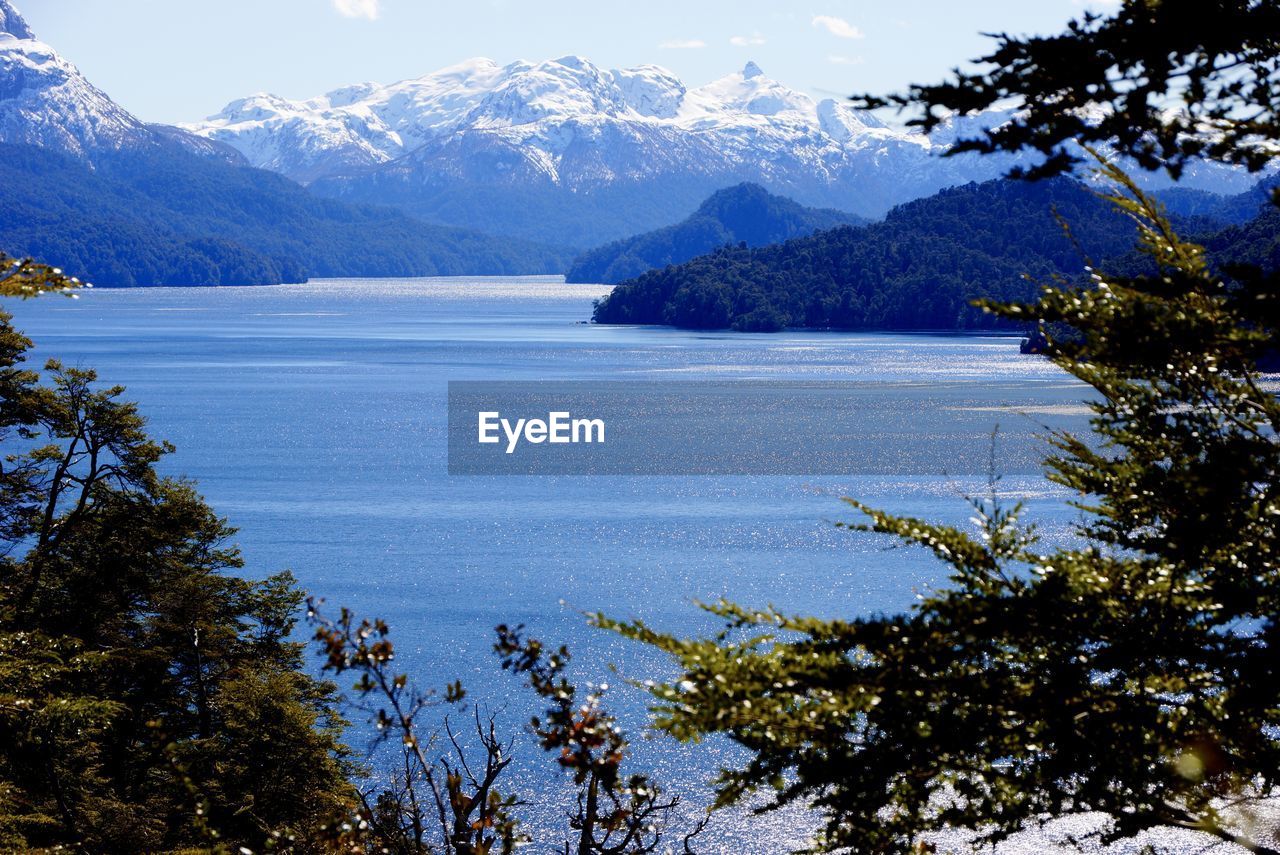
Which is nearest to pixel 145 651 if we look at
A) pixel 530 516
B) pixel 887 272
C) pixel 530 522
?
pixel 530 522

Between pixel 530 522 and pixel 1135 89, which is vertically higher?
pixel 1135 89

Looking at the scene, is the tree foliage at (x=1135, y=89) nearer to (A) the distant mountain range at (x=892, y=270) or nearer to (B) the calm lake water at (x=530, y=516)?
(B) the calm lake water at (x=530, y=516)

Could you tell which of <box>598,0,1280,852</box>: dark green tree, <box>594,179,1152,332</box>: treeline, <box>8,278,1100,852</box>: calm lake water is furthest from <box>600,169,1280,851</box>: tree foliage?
<box>594,179,1152,332</box>: treeline

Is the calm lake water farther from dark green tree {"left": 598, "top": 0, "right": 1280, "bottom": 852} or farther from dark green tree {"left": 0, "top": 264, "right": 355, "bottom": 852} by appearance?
dark green tree {"left": 0, "top": 264, "right": 355, "bottom": 852}

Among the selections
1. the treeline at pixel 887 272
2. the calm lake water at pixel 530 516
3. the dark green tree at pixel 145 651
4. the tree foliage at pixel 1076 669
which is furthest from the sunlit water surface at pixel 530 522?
the treeline at pixel 887 272

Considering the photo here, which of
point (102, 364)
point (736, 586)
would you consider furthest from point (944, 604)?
point (102, 364)

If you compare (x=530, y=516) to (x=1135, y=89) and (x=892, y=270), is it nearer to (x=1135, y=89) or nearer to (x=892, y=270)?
(x=1135, y=89)
